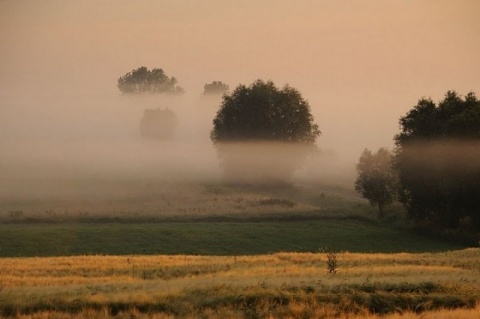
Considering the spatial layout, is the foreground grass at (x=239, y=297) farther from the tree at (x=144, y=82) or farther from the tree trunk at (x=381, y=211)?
the tree at (x=144, y=82)

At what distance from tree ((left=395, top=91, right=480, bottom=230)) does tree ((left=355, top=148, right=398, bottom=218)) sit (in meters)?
3.21

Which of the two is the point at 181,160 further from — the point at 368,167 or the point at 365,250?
the point at 365,250

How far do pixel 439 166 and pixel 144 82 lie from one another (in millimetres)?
133781

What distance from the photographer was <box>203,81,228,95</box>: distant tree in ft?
630

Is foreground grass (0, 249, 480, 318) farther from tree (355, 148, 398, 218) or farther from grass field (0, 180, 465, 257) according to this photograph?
tree (355, 148, 398, 218)

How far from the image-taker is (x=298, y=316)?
1977 cm

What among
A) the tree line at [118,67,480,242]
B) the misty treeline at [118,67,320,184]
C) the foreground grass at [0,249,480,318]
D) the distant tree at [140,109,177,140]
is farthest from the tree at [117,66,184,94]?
the foreground grass at [0,249,480,318]

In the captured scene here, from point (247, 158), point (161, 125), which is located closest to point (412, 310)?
point (247, 158)

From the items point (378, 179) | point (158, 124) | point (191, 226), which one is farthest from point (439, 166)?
point (158, 124)

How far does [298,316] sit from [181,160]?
477 feet

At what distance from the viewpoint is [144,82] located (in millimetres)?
192125

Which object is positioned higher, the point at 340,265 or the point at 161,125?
the point at 161,125

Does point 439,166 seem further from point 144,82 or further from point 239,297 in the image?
point 144,82

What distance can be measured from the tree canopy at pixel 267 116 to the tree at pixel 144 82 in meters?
75.3
